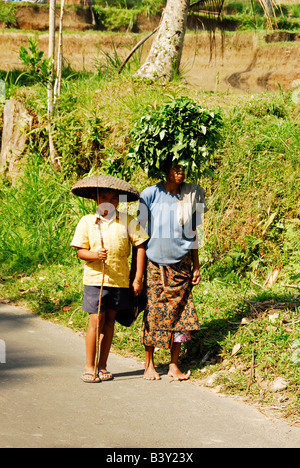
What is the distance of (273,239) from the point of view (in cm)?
678

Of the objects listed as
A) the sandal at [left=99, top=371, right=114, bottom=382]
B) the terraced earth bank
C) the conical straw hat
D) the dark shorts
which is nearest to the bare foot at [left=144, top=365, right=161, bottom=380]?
the sandal at [left=99, top=371, right=114, bottom=382]

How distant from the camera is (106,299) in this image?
15.2 ft

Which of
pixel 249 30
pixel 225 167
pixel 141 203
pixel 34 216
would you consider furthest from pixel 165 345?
pixel 249 30

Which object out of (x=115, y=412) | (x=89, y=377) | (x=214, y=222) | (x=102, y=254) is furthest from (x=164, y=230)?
(x=214, y=222)

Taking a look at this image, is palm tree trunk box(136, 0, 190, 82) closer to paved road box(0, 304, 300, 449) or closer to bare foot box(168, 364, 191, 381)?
paved road box(0, 304, 300, 449)

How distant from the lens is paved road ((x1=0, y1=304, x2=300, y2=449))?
3545 millimetres

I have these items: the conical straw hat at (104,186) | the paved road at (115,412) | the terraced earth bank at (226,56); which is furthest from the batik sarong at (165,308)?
the terraced earth bank at (226,56)

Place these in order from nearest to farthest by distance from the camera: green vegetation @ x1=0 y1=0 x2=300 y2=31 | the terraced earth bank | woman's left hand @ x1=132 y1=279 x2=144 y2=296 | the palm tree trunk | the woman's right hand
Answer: the woman's right hand < woman's left hand @ x1=132 y1=279 x2=144 y2=296 < the palm tree trunk < the terraced earth bank < green vegetation @ x1=0 y1=0 x2=300 y2=31

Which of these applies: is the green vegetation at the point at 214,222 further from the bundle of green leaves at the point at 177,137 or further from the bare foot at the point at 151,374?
the bundle of green leaves at the point at 177,137

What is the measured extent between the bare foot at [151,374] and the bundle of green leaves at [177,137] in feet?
4.91

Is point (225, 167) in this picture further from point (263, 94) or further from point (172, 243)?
point (172, 243)

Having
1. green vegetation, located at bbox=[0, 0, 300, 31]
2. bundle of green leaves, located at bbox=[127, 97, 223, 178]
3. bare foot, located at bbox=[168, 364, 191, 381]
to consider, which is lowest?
bare foot, located at bbox=[168, 364, 191, 381]

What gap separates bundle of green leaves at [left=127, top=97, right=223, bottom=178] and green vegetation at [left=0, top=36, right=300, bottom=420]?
1.78 feet

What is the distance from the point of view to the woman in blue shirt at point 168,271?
4773 mm
